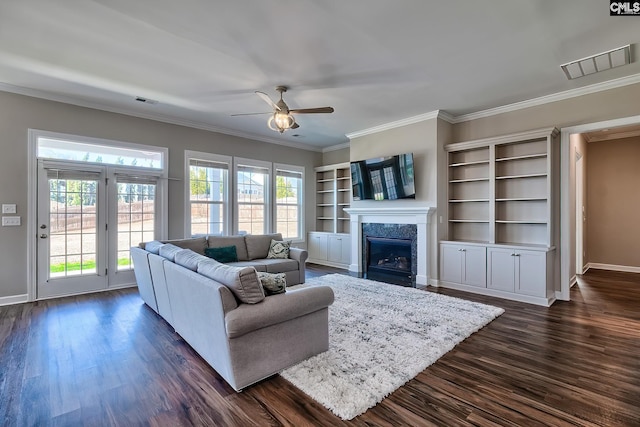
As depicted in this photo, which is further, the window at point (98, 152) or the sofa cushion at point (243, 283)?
the window at point (98, 152)

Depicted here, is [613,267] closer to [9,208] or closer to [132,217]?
[132,217]

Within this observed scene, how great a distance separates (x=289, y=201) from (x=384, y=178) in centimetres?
263

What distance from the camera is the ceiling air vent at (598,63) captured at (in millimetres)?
3203

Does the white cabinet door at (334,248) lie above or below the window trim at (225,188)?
below

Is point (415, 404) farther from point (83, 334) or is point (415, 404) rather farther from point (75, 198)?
point (75, 198)

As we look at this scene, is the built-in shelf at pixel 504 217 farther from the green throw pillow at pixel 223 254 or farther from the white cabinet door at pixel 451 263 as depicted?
the green throw pillow at pixel 223 254

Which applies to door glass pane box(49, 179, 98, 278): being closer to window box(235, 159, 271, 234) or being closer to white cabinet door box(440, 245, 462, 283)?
window box(235, 159, 271, 234)

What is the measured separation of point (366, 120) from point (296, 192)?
9.00 feet

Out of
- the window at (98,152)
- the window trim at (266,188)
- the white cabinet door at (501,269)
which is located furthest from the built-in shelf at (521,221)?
the window at (98,152)

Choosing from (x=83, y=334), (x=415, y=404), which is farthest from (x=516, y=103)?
(x=83, y=334)

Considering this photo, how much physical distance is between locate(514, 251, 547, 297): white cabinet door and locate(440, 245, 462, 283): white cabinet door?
821mm

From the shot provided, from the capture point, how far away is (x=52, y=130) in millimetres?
4461

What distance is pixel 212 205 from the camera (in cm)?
616

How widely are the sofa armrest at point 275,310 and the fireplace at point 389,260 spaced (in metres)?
3.19
